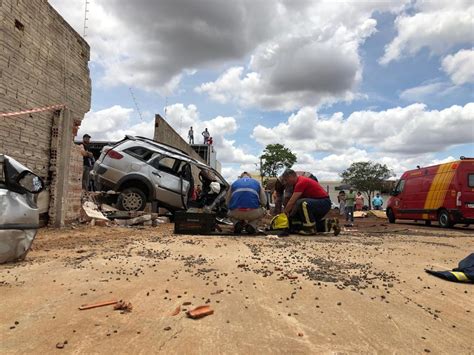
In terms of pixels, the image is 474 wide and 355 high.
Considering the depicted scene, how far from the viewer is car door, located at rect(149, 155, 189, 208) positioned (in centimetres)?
1120

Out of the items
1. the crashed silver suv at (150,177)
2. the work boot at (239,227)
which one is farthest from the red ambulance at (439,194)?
the work boot at (239,227)

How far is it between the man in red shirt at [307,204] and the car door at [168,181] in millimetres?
3815

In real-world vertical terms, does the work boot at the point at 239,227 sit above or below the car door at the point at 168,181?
below

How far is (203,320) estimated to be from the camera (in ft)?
9.42

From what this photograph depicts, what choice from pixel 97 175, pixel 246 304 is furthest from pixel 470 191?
pixel 246 304

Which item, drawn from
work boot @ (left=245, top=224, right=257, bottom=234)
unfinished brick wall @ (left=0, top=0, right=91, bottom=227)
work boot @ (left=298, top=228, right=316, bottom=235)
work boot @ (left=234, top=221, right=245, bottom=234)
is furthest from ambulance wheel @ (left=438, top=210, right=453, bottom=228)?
unfinished brick wall @ (left=0, top=0, right=91, bottom=227)

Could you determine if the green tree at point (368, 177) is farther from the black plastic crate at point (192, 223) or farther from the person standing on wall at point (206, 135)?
the black plastic crate at point (192, 223)

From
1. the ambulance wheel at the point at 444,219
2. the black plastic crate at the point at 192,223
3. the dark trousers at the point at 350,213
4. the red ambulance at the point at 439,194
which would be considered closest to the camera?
the black plastic crate at the point at 192,223

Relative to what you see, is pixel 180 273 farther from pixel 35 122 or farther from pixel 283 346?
pixel 35 122

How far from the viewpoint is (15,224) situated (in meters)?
4.42

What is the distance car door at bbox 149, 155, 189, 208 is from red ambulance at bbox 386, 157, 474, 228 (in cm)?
935

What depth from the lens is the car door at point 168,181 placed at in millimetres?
11203

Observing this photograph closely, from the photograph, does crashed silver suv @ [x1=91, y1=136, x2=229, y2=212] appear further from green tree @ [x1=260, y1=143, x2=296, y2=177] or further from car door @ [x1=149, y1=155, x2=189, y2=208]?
green tree @ [x1=260, y1=143, x2=296, y2=177]

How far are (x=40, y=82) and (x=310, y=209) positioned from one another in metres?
6.20
